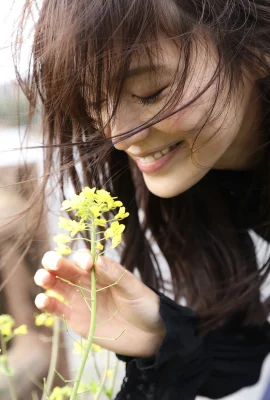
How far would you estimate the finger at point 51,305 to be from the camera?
748 mm

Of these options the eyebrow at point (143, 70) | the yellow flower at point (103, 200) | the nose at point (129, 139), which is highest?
the eyebrow at point (143, 70)

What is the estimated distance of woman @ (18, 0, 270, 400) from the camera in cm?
72

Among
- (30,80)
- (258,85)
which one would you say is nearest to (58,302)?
(30,80)

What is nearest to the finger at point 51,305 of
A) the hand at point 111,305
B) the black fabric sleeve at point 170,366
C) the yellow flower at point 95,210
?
the hand at point 111,305

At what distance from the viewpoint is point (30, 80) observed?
0.81m

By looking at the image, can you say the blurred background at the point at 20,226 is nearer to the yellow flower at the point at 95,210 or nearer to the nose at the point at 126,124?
the nose at the point at 126,124

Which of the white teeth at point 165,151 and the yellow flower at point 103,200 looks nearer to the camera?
the yellow flower at point 103,200

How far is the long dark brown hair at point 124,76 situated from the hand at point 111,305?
0.14 meters

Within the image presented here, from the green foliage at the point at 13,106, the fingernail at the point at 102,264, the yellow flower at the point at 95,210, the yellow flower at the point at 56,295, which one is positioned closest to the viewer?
the yellow flower at the point at 95,210

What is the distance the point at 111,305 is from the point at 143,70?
0.99 feet

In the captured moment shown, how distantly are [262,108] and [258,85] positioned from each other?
61 millimetres

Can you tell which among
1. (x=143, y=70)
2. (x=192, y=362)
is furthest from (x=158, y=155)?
(x=192, y=362)

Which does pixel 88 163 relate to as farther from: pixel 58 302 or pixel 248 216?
pixel 248 216

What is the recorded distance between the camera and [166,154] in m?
0.82
